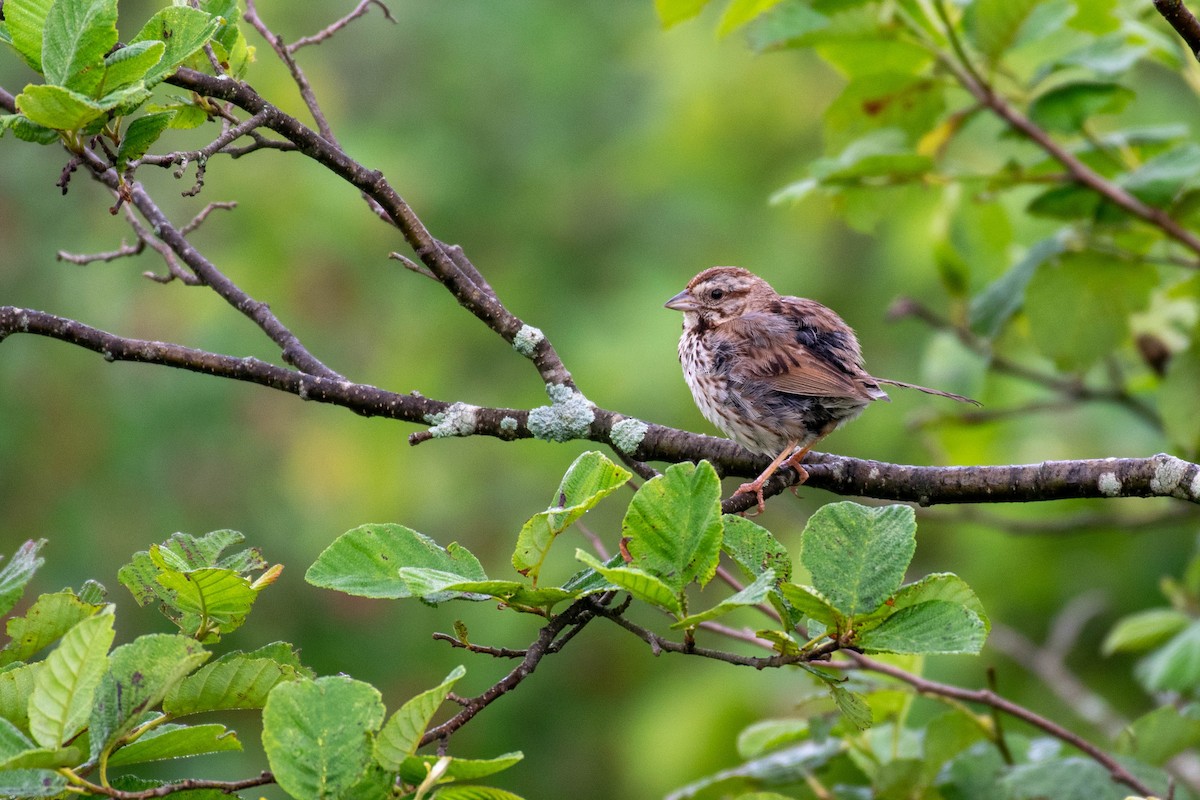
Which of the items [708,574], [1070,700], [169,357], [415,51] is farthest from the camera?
[415,51]

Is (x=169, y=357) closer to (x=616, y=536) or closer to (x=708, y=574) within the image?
(x=708, y=574)

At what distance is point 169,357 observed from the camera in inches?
104

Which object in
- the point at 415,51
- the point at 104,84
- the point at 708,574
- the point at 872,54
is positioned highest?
the point at 415,51

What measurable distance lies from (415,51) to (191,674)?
29.7ft

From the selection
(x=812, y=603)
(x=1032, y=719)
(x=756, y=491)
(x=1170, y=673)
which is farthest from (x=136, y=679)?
(x=1170, y=673)

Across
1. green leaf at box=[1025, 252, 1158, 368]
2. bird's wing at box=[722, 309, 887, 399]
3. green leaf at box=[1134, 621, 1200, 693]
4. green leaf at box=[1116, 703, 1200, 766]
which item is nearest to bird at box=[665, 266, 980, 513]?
bird's wing at box=[722, 309, 887, 399]

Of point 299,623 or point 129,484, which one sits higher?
point 129,484

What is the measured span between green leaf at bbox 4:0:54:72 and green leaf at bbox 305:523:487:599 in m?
0.88

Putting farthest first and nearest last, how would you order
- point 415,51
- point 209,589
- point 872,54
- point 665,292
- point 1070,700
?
point 415,51 → point 665,292 → point 1070,700 → point 872,54 → point 209,589

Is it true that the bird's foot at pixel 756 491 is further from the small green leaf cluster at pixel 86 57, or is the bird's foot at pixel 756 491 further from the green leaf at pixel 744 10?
the small green leaf cluster at pixel 86 57

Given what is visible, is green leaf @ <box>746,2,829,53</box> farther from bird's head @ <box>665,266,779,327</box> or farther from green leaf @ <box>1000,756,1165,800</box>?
green leaf @ <box>1000,756,1165,800</box>

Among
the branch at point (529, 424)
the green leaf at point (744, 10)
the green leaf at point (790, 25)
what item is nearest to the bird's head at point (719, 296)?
the green leaf at point (790, 25)

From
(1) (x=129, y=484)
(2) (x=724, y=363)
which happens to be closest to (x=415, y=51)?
(1) (x=129, y=484)

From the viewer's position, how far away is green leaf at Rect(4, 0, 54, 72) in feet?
6.56
